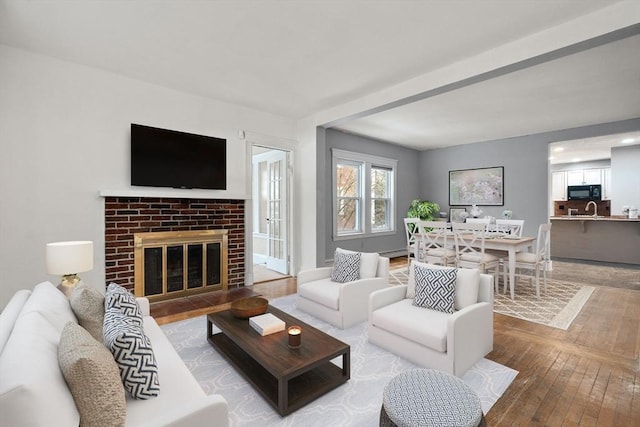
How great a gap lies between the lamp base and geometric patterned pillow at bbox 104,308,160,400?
155 cm

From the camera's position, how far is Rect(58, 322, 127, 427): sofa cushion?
104 centimetres

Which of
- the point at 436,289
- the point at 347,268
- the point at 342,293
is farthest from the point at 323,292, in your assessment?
the point at 436,289

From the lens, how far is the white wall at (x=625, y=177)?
22.7 ft

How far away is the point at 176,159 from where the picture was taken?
3.94 meters

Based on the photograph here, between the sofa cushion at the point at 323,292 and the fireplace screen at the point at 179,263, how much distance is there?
157 cm

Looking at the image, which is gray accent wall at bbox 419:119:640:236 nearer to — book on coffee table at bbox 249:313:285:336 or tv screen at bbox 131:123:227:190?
tv screen at bbox 131:123:227:190

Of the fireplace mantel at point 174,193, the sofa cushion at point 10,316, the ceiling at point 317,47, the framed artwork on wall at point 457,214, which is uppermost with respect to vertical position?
the ceiling at point 317,47

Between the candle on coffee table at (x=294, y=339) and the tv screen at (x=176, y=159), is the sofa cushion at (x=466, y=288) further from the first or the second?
the tv screen at (x=176, y=159)

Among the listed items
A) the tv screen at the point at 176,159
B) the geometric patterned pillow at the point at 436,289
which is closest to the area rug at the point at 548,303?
the geometric patterned pillow at the point at 436,289

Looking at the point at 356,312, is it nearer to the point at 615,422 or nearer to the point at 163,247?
the point at 615,422

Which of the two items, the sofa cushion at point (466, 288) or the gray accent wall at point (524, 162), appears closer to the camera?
the sofa cushion at point (466, 288)

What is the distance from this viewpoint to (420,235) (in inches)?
192

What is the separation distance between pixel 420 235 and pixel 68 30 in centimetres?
483

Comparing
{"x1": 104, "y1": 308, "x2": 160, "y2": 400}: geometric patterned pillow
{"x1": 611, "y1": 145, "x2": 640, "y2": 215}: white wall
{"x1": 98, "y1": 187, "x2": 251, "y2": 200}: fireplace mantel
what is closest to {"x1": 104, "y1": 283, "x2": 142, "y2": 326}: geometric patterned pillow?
{"x1": 104, "y1": 308, "x2": 160, "y2": 400}: geometric patterned pillow
